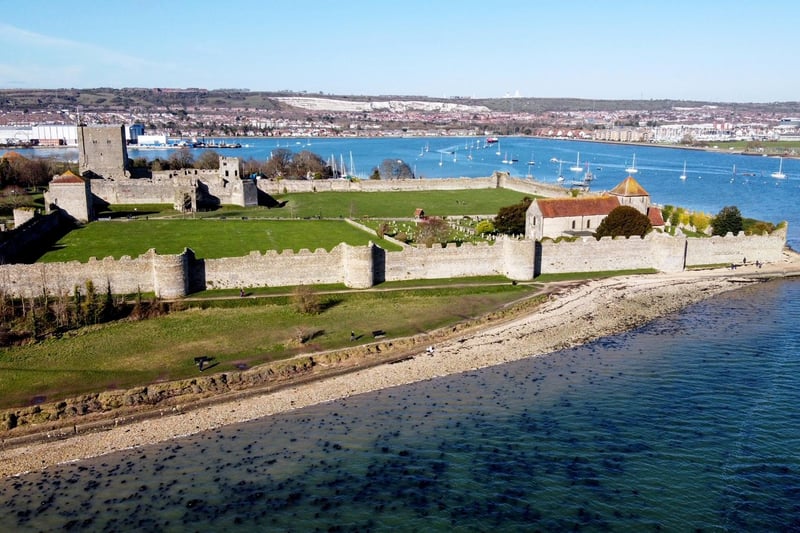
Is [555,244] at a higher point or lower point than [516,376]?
higher

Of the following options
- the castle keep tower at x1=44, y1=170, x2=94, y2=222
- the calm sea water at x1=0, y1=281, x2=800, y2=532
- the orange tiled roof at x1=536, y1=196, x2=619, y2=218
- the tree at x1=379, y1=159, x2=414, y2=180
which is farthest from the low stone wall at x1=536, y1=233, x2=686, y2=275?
the tree at x1=379, y1=159, x2=414, y2=180

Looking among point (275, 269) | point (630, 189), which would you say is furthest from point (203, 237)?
point (630, 189)

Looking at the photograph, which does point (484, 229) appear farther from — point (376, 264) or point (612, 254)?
point (376, 264)

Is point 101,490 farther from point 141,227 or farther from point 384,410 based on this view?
point 141,227

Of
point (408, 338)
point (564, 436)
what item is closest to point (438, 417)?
point (564, 436)

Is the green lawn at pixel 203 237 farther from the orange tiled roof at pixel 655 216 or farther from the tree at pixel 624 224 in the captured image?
the orange tiled roof at pixel 655 216

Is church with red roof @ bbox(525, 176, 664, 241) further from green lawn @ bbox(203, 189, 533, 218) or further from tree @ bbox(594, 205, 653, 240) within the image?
green lawn @ bbox(203, 189, 533, 218)

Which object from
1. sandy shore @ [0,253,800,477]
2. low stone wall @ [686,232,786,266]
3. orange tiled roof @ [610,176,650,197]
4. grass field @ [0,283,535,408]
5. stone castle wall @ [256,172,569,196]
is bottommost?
sandy shore @ [0,253,800,477]
